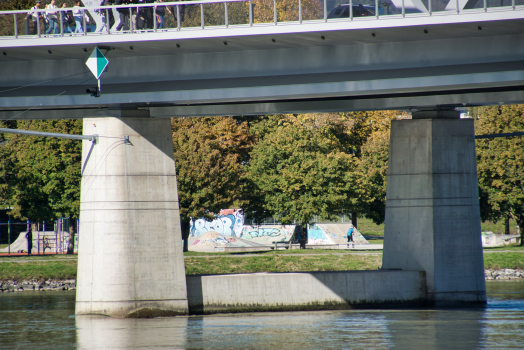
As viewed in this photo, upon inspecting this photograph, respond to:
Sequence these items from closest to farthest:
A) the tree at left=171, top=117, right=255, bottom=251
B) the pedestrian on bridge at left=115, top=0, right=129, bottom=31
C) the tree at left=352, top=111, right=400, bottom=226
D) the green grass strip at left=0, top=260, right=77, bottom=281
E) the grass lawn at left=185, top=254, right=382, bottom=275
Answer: the pedestrian on bridge at left=115, top=0, right=129, bottom=31
the green grass strip at left=0, top=260, right=77, bottom=281
the grass lawn at left=185, top=254, right=382, bottom=275
the tree at left=171, top=117, right=255, bottom=251
the tree at left=352, top=111, right=400, bottom=226

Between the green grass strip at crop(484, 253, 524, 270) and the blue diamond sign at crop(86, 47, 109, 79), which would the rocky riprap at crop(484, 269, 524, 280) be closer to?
the green grass strip at crop(484, 253, 524, 270)

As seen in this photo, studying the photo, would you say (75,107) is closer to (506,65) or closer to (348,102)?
(348,102)

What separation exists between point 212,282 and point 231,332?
5009mm

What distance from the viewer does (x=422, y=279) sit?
91.1ft

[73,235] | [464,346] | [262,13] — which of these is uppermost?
[262,13]

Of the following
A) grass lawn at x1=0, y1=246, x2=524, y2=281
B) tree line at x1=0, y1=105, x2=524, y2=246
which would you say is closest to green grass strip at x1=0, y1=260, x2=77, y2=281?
grass lawn at x1=0, y1=246, x2=524, y2=281

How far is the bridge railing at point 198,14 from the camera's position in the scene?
20500mm

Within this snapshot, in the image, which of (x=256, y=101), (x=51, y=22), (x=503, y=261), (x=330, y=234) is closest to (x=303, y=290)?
(x=256, y=101)

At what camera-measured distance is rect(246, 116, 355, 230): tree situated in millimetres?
51906

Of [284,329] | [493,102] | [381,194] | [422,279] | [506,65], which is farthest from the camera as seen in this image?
[381,194]

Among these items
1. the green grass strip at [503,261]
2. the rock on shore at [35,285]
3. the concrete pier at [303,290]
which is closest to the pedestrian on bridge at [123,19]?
the concrete pier at [303,290]

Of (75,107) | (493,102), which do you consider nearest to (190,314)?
(75,107)

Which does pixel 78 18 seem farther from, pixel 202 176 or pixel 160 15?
pixel 202 176

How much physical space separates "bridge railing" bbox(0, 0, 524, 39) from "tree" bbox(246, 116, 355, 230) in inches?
1197
